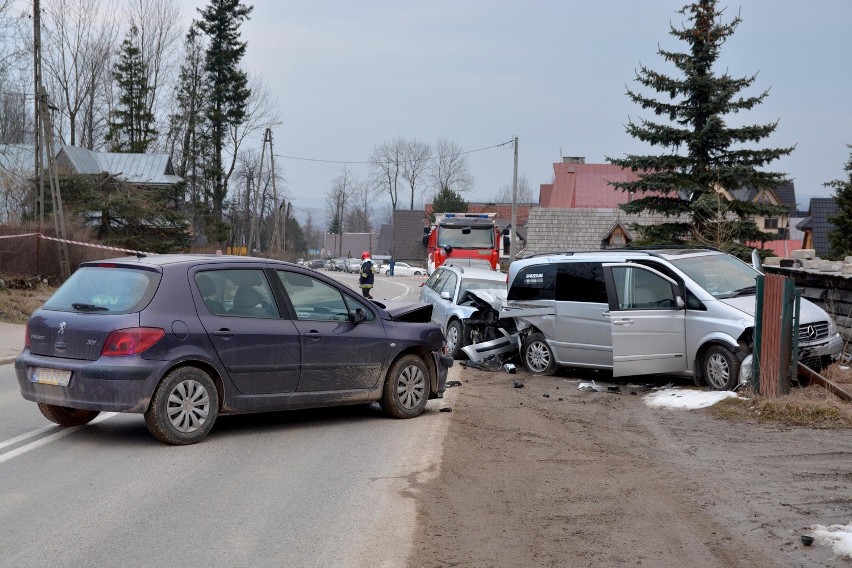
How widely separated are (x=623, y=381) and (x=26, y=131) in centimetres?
6730

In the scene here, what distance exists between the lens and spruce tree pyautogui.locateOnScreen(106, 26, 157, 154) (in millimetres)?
64188

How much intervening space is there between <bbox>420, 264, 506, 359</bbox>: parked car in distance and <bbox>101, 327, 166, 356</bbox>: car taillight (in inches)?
368

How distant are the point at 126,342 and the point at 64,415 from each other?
1637 millimetres

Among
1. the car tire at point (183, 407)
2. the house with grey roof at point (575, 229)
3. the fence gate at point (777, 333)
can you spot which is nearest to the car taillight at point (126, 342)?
the car tire at point (183, 407)

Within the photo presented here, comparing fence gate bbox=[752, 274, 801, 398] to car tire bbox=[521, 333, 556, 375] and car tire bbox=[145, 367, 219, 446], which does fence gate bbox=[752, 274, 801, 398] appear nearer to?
car tire bbox=[521, 333, 556, 375]

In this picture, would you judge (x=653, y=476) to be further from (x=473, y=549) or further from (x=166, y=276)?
(x=166, y=276)

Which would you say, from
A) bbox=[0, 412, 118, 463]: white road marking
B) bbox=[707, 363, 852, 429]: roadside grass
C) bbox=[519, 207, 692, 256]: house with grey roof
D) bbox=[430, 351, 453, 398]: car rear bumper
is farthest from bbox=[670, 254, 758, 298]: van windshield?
bbox=[519, 207, 692, 256]: house with grey roof

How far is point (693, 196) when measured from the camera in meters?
26.1

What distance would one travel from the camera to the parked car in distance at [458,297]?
17156 mm

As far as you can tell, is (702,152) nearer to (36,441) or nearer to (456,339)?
(456,339)

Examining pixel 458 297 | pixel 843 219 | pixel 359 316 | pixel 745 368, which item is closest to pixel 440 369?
pixel 359 316

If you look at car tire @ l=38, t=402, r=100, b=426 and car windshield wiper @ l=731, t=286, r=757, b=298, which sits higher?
car windshield wiper @ l=731, t=286, r=757, b=298

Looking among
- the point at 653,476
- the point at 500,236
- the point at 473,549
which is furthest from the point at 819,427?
the point at 500,236

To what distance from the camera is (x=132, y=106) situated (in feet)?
216
